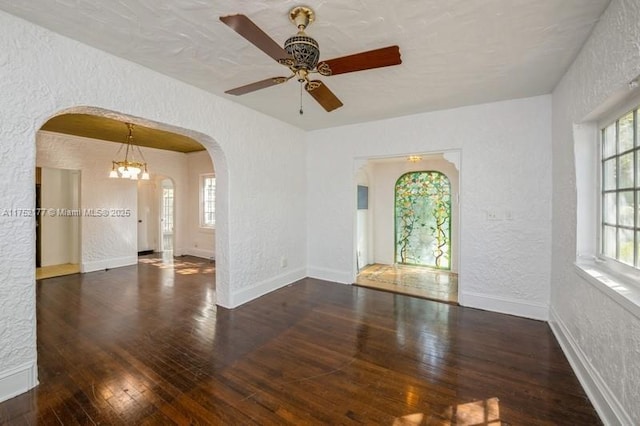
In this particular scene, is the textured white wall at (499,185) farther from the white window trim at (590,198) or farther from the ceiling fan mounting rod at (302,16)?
the ceiling fan mounting rod at (302,16)

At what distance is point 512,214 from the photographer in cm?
329

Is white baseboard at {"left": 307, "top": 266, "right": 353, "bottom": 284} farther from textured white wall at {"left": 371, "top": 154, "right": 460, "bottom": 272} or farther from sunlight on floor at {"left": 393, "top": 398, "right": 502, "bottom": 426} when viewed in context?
sunlight on floor at {"left": 393, "top": 398, "right": 502, "bottom": 426}

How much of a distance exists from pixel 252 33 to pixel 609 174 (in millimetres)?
2724

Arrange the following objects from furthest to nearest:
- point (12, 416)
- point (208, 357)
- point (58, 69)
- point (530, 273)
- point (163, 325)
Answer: point (530, 273), point (163, 325), point (208, 357), point (58, 69), point (12, 416)

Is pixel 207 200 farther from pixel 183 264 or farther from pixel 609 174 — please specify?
pixel 609 174

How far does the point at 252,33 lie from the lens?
149cm

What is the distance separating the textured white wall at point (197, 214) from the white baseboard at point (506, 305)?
5462mm

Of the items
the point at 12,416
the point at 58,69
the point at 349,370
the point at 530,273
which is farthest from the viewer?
the point at 530,273

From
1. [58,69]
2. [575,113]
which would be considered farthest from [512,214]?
[58,69]

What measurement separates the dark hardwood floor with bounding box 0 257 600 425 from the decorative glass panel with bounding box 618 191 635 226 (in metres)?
1.23

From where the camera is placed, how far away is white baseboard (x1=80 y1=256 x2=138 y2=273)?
A: 5.21 m

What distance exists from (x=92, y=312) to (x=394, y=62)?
4.22 meters

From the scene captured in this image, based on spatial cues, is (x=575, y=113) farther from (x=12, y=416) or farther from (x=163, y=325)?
(x=12, y=416)

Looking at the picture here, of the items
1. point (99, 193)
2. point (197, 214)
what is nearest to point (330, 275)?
point (197, 214)
